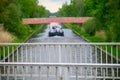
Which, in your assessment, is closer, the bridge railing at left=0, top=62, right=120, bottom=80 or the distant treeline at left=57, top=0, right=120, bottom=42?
the bridge railing at left=0, top=62, right=120, bottom=80

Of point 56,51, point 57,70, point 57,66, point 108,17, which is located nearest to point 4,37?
point 108,17

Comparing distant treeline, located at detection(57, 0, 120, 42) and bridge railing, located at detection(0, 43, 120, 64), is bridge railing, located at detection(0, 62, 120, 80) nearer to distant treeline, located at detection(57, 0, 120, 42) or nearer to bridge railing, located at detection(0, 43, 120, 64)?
bridge railing, located at detection(0, 43, 120, 64)

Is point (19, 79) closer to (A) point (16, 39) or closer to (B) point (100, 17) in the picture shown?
(B) point (100, 17)

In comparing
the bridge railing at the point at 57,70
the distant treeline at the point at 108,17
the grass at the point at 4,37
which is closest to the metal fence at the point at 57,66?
the bridge railing at the point at 57,70

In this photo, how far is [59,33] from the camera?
56.5 meters

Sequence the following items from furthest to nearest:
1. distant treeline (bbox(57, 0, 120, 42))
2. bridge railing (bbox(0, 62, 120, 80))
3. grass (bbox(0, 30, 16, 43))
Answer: grass (bbox(0, 30, 16, 43))
distant treeline (bbox(57, 0, 120, 42))
bridge railing (bbox(0, 62, 120, 80))

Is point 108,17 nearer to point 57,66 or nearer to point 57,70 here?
point 57,70

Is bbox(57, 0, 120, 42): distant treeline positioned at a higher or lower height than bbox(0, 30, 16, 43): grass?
higher

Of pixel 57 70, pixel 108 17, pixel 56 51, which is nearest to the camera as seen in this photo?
pixel 57 70

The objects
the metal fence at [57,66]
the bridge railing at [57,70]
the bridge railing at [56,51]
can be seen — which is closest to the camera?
the bridge railing at [57,70]

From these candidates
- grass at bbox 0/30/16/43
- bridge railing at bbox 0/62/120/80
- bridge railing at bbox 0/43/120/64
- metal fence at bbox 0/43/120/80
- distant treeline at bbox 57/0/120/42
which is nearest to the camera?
bridge railing at bbox 0/62/120/80

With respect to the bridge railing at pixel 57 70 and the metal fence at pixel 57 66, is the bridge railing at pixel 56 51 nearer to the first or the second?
the metal fence at pixel 57 66

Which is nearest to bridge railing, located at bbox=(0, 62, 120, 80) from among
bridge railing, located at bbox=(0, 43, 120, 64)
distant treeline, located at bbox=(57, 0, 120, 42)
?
bridge railing, located at bbox=(0, 43, 120, 64)

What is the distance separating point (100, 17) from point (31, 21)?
109 ft
